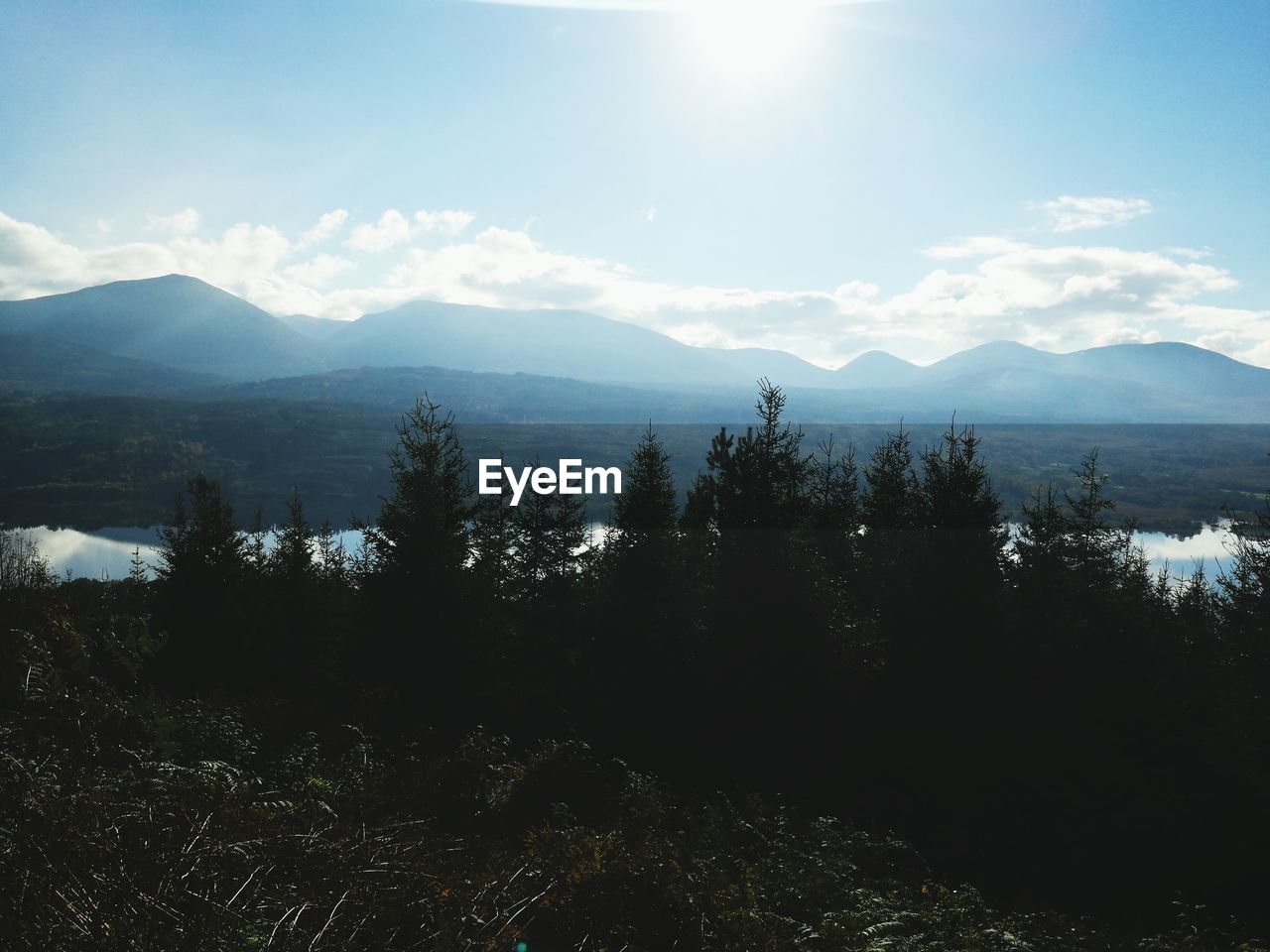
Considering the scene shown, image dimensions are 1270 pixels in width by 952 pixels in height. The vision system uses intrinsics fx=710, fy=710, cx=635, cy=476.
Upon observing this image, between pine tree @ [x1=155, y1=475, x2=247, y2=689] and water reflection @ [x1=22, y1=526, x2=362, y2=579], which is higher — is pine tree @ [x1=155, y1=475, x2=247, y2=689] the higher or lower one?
the higher one

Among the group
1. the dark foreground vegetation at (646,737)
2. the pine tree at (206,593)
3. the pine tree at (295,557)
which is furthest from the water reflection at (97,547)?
the dark foreground vegetation at (646,737)

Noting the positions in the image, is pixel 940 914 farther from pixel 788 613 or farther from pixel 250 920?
pixel 788 613

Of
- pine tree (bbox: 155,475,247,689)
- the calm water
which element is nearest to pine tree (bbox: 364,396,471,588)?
pine tree (bbox: 155,475,247,689)

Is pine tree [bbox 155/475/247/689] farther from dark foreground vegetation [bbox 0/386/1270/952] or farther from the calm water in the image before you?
the calm water

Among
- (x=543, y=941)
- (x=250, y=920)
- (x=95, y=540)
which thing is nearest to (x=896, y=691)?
(x=543, y=941)

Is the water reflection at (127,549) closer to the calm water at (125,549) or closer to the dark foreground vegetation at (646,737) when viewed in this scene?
the calm water at (125,549)
